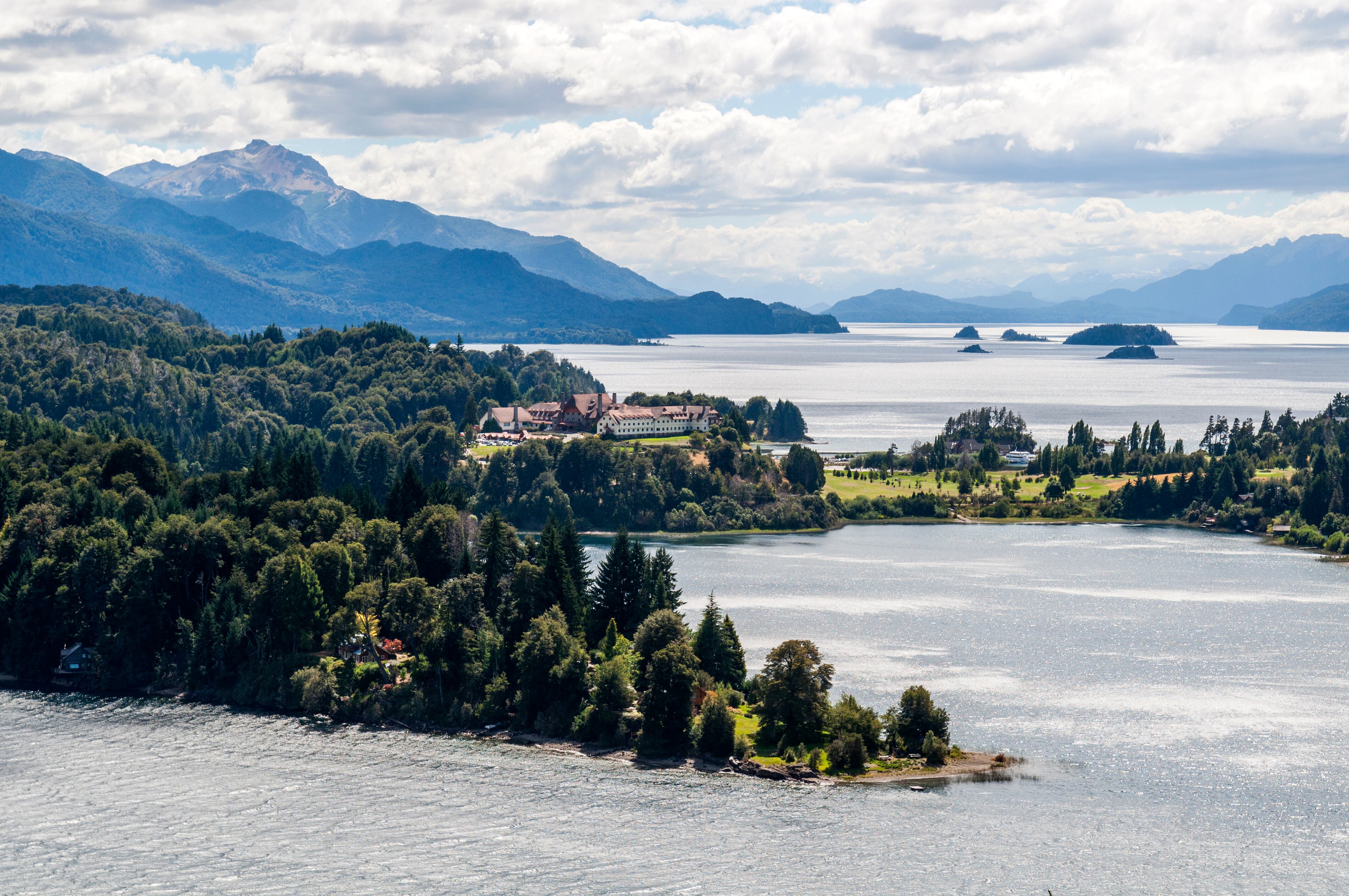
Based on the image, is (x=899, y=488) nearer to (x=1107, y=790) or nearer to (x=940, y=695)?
(x=940, y=695)

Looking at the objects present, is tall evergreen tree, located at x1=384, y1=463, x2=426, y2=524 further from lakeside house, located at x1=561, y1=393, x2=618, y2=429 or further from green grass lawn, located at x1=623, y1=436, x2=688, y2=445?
lakeside house, located at x1=561, y1=393, x2=618, y2=429

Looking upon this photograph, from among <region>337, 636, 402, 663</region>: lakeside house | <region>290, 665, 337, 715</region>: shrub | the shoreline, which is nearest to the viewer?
the shoreline

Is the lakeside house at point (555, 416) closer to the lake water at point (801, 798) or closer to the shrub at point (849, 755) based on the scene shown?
the lake water at point (801, 798)

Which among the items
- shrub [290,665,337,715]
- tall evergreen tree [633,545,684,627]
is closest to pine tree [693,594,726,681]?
tall evergreen tree [633,545,684,627]

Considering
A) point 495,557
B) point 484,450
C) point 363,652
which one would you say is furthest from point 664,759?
point 484,450

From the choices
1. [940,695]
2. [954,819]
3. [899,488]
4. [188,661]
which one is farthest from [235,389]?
[954,819]

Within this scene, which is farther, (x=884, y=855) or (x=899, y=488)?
(x=899, y=488)
